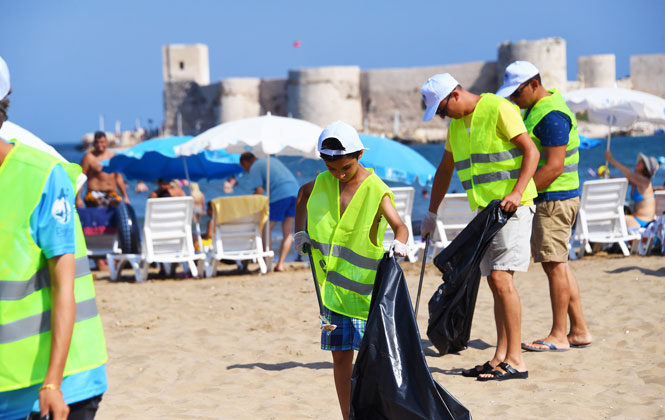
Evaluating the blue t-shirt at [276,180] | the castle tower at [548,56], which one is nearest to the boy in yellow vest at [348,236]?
the blue t-shirt at [276,180]

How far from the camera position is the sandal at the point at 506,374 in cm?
390

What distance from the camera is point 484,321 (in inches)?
213

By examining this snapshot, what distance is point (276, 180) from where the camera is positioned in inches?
355

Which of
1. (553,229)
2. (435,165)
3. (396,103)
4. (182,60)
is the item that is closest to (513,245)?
(553,229)

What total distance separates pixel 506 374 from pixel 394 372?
4.57ft

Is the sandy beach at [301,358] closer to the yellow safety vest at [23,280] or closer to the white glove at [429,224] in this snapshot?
the white glove at [429,224]

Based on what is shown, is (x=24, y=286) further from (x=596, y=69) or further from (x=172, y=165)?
(x=596, y=69)

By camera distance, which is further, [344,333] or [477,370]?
[477,370]

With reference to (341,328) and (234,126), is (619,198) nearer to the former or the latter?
(234,126)

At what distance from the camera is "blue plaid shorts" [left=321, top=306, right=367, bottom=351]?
292 centimetres

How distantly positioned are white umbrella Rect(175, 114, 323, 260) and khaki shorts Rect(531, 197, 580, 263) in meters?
4.11

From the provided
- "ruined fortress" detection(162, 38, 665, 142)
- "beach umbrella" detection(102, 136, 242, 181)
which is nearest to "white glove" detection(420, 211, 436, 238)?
"beach umbrella" detection(102, 136, 242, 181)

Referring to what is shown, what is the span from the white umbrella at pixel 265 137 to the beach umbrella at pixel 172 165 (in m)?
1.53

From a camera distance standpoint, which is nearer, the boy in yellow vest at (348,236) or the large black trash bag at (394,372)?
the large black trash bag at (394,372)
